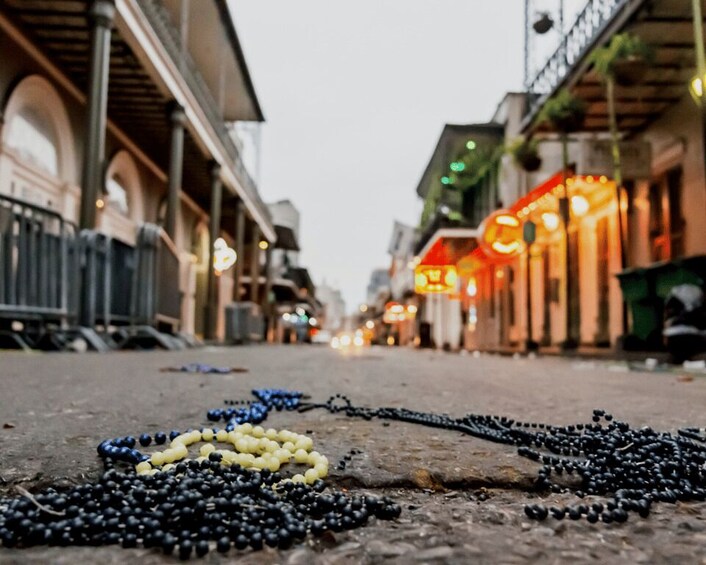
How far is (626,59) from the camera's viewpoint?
9.05m

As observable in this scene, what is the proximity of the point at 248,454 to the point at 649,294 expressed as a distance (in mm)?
7994

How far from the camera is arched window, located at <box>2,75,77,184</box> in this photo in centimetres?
1078

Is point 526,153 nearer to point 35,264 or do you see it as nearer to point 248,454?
point 35,264

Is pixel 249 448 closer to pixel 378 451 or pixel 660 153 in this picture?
pixel 378 451

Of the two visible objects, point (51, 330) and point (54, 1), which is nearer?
point (51, 330)

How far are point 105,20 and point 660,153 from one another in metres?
9.56

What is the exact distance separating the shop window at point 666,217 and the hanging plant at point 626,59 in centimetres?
208

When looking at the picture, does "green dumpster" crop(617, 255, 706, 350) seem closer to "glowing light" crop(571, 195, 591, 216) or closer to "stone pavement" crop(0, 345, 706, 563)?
"glowing light" crop(571, 195, 591, 216)

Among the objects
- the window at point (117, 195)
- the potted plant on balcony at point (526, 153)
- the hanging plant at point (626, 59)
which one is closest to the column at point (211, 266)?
the window at point (117, 195)

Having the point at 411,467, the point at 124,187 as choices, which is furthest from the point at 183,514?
the point at 124,187

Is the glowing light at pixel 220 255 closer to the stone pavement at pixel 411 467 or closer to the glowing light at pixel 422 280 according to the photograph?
the glowing light at pixel 422 280

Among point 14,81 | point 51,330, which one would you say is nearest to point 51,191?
point 14,81

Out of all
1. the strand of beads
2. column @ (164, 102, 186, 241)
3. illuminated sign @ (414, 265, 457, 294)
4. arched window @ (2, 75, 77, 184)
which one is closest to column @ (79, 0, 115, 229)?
arched window @ (2, 75, 77, 184)

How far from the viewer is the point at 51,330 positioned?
7.30 meters
